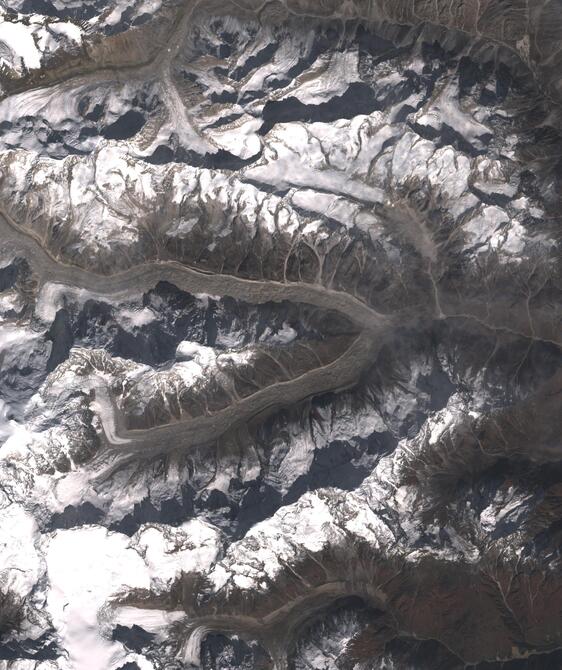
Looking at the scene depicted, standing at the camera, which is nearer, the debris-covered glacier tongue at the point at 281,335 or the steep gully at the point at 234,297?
the debris-covered glacier tongue at the point at 281,335

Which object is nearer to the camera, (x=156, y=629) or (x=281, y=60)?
(x=156, y=629)

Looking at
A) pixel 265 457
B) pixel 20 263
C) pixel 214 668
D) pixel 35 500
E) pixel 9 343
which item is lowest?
pixel 214 668

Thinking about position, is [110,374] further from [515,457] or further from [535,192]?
[535,192]

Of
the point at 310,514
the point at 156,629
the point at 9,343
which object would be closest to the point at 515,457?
the point at 310,514

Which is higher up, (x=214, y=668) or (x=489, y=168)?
(x=489, y=168)

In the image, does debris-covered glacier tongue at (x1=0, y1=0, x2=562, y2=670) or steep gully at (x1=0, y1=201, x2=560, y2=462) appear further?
steep gully at (x1=0, y1=201, x2=560, y2=462)

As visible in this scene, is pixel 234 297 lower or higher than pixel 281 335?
higher

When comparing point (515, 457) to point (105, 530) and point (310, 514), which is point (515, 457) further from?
point (105, 530)
